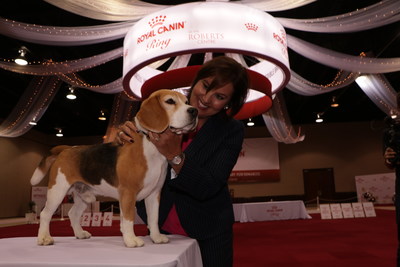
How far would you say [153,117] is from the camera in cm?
138

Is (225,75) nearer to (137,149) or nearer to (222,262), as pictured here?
(137,149)

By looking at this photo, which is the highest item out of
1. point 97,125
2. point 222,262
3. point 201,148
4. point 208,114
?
point 97,125

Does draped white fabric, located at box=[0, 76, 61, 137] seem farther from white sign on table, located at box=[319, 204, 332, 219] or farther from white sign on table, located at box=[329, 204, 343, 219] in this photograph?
white sign on table, located at box=[329, 204, 343, 219]

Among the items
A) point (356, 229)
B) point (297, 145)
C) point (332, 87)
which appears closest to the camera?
point (332, 87)

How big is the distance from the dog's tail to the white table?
9.25 m

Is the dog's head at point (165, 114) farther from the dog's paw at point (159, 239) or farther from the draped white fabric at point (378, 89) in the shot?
the draped white fabric at point (378, 89)

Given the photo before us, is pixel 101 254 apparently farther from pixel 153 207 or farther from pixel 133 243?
pixel 153 207

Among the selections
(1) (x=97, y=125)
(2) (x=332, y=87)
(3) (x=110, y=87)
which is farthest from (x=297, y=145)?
(3) (x=110, y=87)

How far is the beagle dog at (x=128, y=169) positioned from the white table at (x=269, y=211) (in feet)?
30.5

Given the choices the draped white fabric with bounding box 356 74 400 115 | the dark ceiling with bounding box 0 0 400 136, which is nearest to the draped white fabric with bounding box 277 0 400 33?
the dark ceiling with bounding box 0 0 400 136

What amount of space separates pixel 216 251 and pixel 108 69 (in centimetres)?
857

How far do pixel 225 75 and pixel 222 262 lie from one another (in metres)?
0.95

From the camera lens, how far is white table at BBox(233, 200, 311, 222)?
34.7ft

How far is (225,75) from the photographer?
161cm
